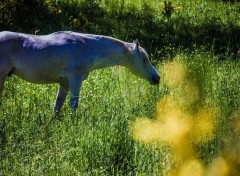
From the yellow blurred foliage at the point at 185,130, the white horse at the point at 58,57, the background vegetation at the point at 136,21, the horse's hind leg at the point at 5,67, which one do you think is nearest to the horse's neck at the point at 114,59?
the white horse at the point at 58,57

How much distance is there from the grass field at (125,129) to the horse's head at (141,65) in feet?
0.66

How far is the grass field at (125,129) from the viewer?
23.8 feet

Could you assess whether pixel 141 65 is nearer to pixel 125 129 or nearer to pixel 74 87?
pixel 74 87

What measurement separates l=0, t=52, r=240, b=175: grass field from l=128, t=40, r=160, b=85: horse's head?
20cm

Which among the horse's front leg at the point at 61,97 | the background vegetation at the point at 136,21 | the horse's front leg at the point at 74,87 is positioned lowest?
the background vegetation at the point at 136,21

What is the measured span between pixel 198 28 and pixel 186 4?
3.26m

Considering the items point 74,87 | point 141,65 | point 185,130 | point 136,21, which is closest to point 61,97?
point 74,87

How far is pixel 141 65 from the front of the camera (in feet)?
33.7

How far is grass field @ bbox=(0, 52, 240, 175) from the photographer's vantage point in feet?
23.8

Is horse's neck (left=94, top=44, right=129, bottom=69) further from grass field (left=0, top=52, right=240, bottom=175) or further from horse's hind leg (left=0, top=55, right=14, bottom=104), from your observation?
horse's hind leg (left=0, top=55, right=14, bottom=104)

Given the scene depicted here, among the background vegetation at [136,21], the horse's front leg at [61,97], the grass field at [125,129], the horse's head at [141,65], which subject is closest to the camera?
the grass field at [125,129]

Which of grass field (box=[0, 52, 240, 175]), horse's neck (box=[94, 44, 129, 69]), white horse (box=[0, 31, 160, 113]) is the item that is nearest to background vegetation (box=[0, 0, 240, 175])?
grass field (box=[0, 52, 240, 175])

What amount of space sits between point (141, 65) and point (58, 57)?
5.10 feet

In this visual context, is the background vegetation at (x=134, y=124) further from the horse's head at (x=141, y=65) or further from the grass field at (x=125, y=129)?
the horse's head at (x=141, y=65)
